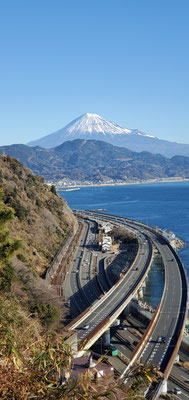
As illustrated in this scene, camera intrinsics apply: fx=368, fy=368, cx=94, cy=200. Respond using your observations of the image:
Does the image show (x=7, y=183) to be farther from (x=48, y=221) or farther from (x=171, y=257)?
(x=171, y=257)

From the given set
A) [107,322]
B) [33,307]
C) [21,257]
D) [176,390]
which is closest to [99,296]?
[21,257]

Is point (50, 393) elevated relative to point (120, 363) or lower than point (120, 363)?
elevated

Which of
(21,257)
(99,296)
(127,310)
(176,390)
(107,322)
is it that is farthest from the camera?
(99,296)

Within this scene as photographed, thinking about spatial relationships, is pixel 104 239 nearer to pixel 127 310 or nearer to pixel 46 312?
pixel 127 310

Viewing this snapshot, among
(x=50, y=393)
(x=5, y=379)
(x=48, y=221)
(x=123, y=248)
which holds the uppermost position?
(x=5, y=379)

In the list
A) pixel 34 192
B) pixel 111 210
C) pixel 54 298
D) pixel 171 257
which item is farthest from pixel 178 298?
pixel 111 210

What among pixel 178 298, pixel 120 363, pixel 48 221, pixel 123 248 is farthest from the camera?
pixel 123 248

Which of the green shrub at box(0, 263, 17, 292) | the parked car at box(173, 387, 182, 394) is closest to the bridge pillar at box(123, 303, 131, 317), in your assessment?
the parked car at box(173, 387, 182, 394)

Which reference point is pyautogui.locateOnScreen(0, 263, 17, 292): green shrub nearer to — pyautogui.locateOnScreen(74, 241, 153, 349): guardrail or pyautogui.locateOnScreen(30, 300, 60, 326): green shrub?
pyautogui.locateOnScreen(30, 300, 60, 326): green shrub

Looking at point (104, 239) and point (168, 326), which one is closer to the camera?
point (168, 326)

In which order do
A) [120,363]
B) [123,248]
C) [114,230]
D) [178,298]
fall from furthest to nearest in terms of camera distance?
[114,230], [123,248], [178,298], [120,363]

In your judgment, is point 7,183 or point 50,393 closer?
point 50,393
